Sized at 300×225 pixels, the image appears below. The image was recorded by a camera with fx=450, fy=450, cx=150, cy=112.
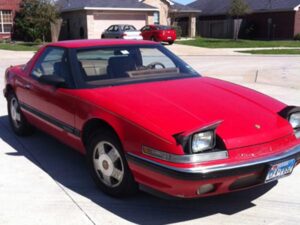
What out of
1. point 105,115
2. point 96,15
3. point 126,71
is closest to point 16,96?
point 126,71

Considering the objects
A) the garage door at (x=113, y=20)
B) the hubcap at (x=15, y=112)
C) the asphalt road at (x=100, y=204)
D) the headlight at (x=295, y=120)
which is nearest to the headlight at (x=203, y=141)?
the asphalt road at (x=100, y=204)

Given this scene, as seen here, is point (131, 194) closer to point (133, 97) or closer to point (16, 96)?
point (133, 97)

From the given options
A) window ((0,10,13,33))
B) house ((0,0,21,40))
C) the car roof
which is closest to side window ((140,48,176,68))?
the car roof

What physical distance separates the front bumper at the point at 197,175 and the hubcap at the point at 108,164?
0.29m

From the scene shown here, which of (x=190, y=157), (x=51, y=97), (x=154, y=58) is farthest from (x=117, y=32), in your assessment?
(x=190, y=157)

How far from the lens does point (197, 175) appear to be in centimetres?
345

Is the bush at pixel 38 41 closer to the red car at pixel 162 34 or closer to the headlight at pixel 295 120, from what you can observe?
the red car at pixel 162 34

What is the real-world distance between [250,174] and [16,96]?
153 inches

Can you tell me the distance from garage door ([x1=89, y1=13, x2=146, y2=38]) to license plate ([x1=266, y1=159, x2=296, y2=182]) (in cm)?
3304

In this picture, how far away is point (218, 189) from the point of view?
3.64 m

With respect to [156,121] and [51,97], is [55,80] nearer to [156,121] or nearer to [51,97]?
[51,97]

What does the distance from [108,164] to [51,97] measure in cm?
130

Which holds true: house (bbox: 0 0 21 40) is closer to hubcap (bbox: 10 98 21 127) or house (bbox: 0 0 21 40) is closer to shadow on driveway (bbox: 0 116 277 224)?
hubcap (bbox: 10 98 21 127)

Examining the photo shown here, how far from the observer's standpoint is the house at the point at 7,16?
37.4 meters
